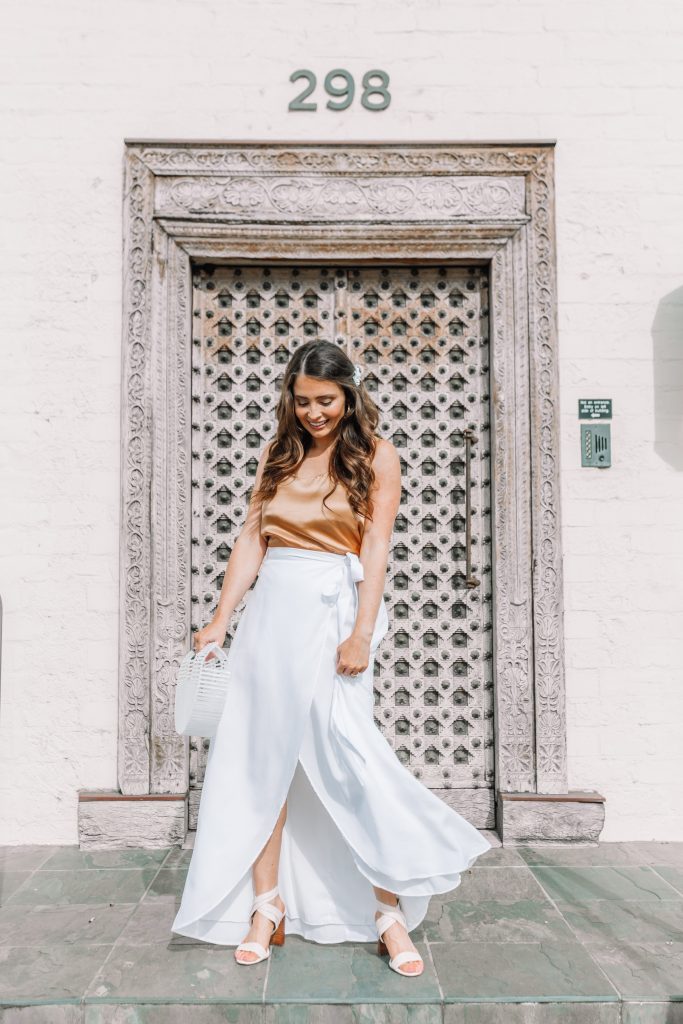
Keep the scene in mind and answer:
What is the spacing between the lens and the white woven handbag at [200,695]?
2.75 metres

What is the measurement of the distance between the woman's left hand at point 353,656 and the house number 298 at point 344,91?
298 cm

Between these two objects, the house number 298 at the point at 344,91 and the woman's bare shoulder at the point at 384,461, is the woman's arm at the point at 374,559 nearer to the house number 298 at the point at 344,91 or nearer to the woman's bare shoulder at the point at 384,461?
the woman's bare shoulder at the point at 384,461

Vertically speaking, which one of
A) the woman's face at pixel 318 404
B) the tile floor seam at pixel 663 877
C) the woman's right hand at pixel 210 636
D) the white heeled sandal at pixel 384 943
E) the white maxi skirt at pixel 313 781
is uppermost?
the woman's face at pixel 318 404

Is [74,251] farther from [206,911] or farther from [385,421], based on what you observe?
[206,911]

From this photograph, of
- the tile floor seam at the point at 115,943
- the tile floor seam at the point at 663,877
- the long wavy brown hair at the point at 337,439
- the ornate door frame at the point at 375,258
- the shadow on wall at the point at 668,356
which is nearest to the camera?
the tile floor seam at the point at 115,943

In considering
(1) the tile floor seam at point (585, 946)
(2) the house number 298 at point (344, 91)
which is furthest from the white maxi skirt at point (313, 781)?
(2) the house number 298 at point (344, 91)

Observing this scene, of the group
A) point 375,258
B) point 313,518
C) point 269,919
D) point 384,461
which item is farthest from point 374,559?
point 375,258

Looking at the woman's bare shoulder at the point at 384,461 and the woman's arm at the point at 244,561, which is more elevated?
the woman's bare shoulder at the point at 384,461

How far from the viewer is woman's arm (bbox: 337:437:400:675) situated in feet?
9.12

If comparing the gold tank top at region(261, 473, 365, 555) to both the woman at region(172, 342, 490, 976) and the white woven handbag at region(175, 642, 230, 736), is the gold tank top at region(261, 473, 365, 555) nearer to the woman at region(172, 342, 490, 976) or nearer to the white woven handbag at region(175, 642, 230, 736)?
the woman at region(172, 342, 490, 976)

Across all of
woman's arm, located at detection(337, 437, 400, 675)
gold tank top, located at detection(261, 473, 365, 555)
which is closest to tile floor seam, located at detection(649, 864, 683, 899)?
woman's arm, located at detection(337, 437, 400, 675)

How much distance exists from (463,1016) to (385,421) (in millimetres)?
2838

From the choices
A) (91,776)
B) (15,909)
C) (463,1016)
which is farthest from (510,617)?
(15,909)

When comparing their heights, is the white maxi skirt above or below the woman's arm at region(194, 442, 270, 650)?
below
